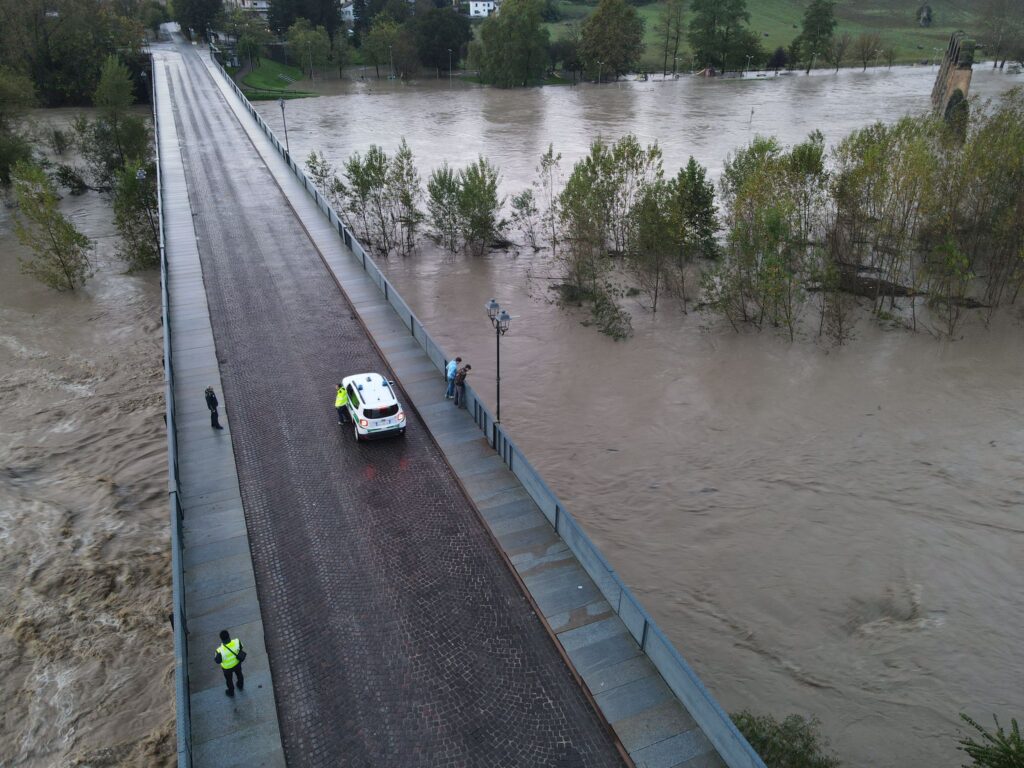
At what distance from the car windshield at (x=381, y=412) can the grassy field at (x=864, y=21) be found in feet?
438

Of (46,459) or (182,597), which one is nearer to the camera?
(182,597)

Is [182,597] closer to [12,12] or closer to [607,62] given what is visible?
[12,12]

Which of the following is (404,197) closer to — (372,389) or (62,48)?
(372,389)

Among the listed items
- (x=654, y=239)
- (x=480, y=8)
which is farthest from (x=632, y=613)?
(x=480, y=8)

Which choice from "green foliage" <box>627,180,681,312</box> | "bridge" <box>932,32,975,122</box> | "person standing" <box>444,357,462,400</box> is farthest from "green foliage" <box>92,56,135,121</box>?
"bridge" <box>932,32,975,122</box>

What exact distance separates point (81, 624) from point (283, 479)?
6.13 metres

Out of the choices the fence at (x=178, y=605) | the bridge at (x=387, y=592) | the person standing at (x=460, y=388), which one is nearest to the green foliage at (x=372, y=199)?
the bridge at (x=387, y=592)

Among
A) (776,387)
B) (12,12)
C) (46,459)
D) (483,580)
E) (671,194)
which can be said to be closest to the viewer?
(483,580)

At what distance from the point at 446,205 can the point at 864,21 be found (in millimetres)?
161500

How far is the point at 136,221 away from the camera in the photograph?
1703 inches

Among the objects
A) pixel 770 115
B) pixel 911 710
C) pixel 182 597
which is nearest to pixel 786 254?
pixel 911 710

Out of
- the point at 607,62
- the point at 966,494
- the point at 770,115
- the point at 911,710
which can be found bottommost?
the point at 911,710

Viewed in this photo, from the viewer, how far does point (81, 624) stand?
18.6m

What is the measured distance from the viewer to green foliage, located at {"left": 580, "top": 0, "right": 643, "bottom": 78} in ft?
371
